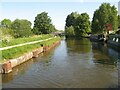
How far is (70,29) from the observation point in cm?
14175

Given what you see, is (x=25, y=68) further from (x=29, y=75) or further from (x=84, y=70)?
(x=84, y=70)

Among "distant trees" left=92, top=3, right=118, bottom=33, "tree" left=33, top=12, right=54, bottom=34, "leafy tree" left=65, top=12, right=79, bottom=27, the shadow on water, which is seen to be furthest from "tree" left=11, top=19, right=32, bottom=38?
"leafy tree" left=65, top=12, right=79, bottom=27

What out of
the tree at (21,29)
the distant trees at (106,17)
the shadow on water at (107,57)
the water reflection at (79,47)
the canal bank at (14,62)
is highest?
the distant trees at (106,17)

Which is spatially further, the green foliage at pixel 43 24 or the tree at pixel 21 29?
the green foliage at pixel 43 24

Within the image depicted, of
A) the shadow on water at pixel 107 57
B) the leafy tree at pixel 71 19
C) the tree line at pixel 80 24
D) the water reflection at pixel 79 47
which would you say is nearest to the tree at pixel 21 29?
the tree line at pixel 80 24

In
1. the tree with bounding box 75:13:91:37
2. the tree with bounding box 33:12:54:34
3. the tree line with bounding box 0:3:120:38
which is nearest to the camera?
the tree line with bounding box 0:3:120:38

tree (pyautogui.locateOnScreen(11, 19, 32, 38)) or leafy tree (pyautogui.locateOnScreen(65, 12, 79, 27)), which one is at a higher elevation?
leafy tree (pyautogui.locateOnScreen(65, 12, 79, 27))

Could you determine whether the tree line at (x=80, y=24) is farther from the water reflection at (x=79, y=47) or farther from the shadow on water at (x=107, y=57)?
the shadow on water at (x=107, y=57)

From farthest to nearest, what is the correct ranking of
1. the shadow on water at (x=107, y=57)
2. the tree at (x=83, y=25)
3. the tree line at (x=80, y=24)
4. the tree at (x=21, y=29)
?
1. the tree at (x=83, y=25)
2. the tree line at (x=80, y=24)
3. the tree at (x=21, y=29)
4. the shadow on water at (x=107, y=57)

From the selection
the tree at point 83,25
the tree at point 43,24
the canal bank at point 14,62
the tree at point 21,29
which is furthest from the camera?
the tree at point 83,25

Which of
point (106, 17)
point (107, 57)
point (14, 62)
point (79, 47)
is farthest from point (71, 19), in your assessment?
point (14, 62)

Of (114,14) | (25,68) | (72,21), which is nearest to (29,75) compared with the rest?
(25,68)

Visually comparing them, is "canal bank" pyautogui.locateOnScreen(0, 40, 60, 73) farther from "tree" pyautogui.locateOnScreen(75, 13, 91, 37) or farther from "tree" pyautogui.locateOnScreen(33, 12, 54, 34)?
"tree" pyautogui.locateOnScreen(75, 13, 91, 37)

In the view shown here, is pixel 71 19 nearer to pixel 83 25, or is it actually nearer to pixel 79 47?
pixel 83 25
